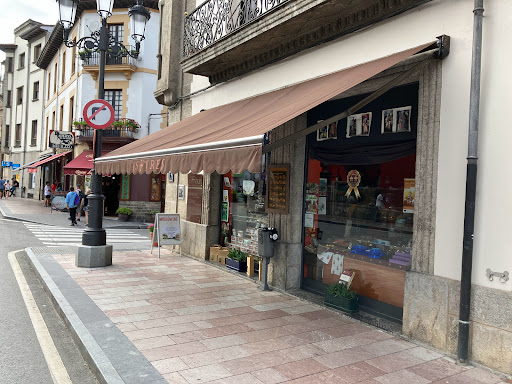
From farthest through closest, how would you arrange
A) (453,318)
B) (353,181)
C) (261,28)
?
(261,28)
(353,181)
(453,318)

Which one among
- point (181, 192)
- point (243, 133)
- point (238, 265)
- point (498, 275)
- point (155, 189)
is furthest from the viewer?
point (155, 189)

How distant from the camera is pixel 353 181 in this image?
6684 millimetres

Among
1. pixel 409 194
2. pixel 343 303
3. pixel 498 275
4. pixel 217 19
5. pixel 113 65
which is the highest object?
pixel 113 65

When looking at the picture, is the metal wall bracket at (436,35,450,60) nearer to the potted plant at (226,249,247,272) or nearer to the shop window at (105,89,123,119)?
the potted plant at (226,249,247,272)

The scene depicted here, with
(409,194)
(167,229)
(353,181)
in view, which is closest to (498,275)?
(409,194)

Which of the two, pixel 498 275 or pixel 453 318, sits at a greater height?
pixel 498 275

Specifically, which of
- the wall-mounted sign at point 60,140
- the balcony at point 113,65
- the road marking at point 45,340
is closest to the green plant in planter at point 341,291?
the road marking at point 45,340

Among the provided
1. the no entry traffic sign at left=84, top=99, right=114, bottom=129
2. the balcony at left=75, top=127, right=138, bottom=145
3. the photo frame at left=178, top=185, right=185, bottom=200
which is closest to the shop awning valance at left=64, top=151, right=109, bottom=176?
the balcony at left=75, top=127, right=138, bottom=145

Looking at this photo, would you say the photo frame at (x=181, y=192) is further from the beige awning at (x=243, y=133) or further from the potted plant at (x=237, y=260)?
the beige awning at (x=243, y=133)

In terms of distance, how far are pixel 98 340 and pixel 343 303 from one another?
3.39 metres

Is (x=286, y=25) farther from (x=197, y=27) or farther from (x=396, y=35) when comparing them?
(x=197, y=27)

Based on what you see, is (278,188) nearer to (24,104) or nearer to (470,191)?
(470,191)

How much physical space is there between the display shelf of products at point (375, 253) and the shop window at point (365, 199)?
0.01 m

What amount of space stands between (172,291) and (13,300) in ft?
7.97
